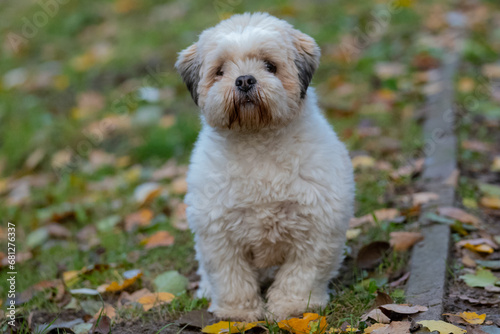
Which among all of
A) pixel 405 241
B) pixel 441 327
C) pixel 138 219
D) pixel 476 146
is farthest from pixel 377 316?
pixel 476 146

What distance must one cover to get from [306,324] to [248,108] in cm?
104

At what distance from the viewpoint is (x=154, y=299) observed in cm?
339

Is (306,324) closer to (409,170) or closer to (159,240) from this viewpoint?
(159,240)

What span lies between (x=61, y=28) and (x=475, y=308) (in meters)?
8.31

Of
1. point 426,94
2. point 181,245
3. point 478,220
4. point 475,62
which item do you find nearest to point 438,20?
point 475,62

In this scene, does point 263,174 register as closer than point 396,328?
No

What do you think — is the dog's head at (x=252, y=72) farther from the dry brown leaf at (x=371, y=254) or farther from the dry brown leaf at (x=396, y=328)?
the dry brown leaf at (x=396, y=328)

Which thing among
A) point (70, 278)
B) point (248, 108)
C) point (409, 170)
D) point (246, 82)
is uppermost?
point (246, 82)

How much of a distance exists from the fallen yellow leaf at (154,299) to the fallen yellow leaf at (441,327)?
1.41m

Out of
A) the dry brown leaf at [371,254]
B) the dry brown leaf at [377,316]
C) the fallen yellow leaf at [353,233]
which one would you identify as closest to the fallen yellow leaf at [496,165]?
the fallen yellow leaf at [353,233]

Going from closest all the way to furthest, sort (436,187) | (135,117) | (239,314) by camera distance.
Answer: (239,314) < (436,187) < (135,117)

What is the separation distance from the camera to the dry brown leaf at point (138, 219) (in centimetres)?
459

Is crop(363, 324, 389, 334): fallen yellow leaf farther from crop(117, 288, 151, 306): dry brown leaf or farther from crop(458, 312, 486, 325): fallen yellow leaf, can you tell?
crop(117, 288, 151, 306): dry brown leaf

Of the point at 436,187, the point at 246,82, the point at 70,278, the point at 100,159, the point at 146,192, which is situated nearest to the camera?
the point at 246,82
